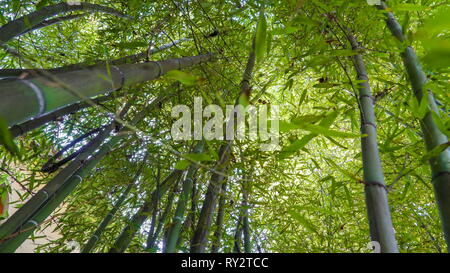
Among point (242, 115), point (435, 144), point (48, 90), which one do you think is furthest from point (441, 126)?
point (48, 90)

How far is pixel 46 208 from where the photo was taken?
1.46 metres

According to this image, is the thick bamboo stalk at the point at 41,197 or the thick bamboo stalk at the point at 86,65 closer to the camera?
the thick bamboo stalk at the point at 86,65

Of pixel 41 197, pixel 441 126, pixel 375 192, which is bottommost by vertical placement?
pixel 375 192

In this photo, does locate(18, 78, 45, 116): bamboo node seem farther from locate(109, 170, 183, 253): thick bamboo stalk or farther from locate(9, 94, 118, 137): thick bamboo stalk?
locate(109, 170, 183, 253): thick bamboo stalk

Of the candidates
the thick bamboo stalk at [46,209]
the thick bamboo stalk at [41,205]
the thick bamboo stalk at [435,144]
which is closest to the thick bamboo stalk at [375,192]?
the thick bamboo stalk at [435,144]

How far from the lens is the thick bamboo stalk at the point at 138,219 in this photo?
5.64 feet

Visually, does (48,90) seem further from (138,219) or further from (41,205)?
(138,219)

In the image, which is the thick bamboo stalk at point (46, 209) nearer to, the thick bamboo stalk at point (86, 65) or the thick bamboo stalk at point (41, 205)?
the thick bamboo stalk at point (41, 205)

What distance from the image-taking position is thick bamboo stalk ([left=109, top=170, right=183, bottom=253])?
1718mm

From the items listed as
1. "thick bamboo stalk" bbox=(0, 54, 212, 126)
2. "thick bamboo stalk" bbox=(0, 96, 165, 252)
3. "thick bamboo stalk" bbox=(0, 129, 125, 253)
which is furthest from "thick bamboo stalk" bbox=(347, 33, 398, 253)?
"thick bamboo stalk" bbox=(0, 129, 125, 253)

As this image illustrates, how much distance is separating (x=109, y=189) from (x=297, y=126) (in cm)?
179

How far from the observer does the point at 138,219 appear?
6.40 feet
